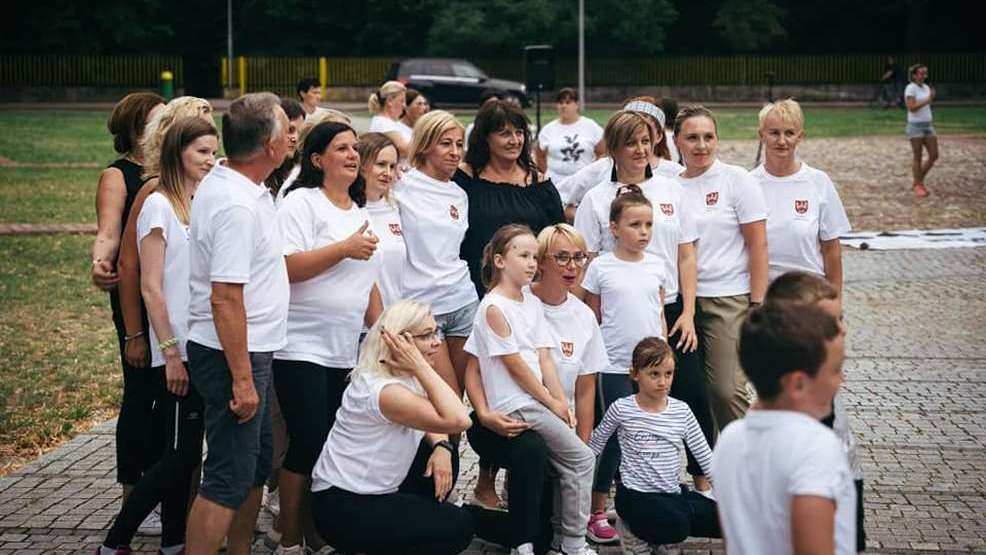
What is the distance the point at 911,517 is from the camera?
6367 mm

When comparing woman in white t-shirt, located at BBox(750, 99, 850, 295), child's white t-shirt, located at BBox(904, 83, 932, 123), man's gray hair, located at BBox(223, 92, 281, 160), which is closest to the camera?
man's gray hair, located at BBox(223, 92, 281, 160)

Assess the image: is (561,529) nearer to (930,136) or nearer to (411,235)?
(411,235)

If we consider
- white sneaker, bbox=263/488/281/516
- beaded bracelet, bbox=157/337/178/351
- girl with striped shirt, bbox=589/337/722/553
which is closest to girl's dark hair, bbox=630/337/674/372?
girl with striped shirt, bbox=589/337/722/553

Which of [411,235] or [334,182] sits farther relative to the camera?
[411,235]

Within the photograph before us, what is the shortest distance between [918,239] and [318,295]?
12529 millimetres

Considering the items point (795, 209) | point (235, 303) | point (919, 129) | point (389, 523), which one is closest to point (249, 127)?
point (235, 303)

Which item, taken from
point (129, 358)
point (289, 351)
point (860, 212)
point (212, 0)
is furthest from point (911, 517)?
point (212, 0)

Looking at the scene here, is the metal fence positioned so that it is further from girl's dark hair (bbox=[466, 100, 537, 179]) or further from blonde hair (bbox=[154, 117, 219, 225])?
Result: blonde hair (bbox=[154, 117, 219, 225])

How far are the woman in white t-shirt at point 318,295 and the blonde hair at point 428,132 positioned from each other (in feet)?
2.31

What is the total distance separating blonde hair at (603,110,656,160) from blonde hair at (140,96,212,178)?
202cm

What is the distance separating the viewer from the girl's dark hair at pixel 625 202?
20.5ft

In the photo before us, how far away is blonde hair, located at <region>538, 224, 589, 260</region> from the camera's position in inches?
235

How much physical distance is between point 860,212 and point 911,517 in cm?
1366

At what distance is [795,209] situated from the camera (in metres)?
6.65
